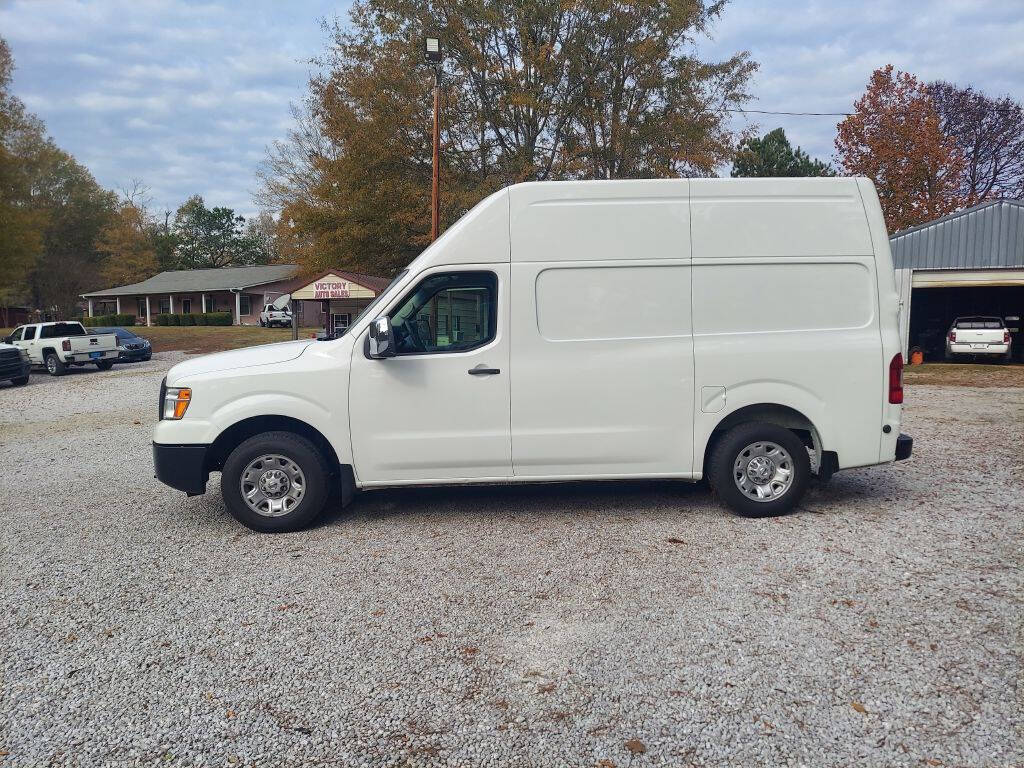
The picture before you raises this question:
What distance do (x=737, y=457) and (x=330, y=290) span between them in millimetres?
23996

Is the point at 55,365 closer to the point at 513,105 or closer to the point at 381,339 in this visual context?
the point at 513,105

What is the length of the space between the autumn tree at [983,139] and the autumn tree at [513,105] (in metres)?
22.7

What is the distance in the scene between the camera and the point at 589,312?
581 cm

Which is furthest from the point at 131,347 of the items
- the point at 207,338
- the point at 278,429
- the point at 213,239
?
the point at 213,239

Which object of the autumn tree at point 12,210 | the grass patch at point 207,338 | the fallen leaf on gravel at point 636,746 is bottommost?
the fallen leaf on gravel at point 636,746

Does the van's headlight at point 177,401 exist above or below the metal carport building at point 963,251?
below

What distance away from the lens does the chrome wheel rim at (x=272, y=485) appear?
18.9 ft

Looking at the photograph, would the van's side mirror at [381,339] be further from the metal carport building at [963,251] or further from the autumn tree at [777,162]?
the autumn tree at [777,162]

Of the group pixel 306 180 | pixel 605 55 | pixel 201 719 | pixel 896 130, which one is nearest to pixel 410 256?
pixel 605 55

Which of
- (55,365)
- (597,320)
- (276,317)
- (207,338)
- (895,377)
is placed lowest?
(55,365)

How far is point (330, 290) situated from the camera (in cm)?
2802

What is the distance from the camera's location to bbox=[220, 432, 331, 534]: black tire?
5.73 m

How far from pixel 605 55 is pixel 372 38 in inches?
304

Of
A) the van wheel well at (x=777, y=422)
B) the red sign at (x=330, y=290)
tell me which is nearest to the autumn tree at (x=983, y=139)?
the red sign at (x=330, y=290)
